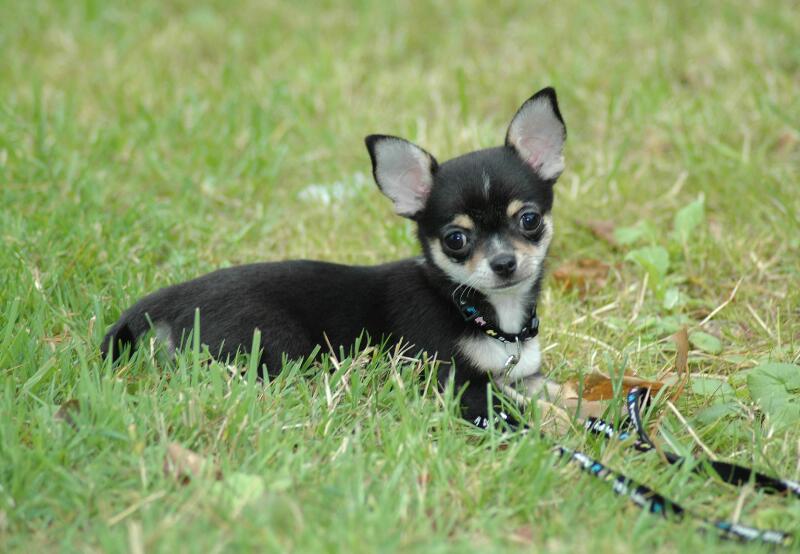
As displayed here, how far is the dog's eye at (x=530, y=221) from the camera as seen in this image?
3.73 m

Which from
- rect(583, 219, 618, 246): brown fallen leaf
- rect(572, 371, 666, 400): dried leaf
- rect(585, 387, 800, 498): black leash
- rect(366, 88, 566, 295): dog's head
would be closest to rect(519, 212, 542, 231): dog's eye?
rect(366, 88, 566, 295): dog's head

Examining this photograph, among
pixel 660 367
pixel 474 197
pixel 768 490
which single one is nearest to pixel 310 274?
pixel 474 197

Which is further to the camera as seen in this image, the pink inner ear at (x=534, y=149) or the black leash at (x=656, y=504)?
the pink inner ear at (x=534, y=149)

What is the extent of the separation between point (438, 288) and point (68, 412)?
155 centimetres

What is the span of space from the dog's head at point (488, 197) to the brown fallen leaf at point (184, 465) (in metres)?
1.33

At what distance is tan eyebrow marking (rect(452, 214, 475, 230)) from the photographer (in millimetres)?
3672

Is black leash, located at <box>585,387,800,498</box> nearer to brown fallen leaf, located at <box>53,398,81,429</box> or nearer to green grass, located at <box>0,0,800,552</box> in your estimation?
A: green grass, located at <box>0,0,800,552</box>

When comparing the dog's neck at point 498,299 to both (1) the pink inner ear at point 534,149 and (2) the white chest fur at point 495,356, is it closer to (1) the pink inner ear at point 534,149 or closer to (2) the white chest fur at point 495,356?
(2) the white chest fur at point 495,356

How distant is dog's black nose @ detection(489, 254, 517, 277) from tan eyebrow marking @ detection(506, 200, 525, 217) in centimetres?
18

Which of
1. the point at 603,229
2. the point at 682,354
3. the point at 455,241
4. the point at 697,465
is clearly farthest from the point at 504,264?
the point at 603,229

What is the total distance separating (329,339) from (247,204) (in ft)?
7.32

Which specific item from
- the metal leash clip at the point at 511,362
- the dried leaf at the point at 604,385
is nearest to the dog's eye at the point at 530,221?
the metal leash clip at the point at 511,362

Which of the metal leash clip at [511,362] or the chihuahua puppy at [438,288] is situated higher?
the chihuahua puppy at [438,288]

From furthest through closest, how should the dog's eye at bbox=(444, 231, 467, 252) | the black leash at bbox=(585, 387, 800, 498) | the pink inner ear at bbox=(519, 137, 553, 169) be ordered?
the pink inner ear at bbox=(519, 137, 553, 169), the dog's eye at bbox=(444, 231, 467, 252), the black leash at bbox=(585, 387, 800, 498)
